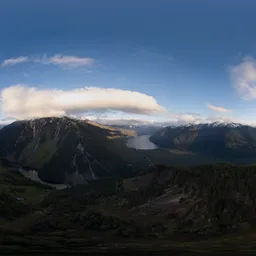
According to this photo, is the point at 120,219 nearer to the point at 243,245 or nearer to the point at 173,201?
the point at 173,201

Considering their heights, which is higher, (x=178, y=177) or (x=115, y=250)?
(x=178, y=177)

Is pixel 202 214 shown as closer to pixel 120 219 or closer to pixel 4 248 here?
pixel 120 219

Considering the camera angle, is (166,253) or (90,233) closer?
(166,253)

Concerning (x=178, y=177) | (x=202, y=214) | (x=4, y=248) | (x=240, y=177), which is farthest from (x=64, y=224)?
(x=240, y=177)

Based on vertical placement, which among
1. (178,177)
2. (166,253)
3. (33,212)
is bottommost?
(33,212)

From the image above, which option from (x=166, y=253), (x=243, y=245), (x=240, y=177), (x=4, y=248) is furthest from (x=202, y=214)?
(x=4, y=248)

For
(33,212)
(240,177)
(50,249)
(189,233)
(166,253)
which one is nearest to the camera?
(166,253)

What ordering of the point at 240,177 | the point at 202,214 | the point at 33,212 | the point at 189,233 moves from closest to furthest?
the point at 189,233 → the point at 202,214 → the point at 240,177 → the point at 33,212

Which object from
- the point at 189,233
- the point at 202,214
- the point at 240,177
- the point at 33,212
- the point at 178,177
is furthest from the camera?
the point at 178,177

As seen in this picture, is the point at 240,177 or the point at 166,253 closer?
the point at 166,253
